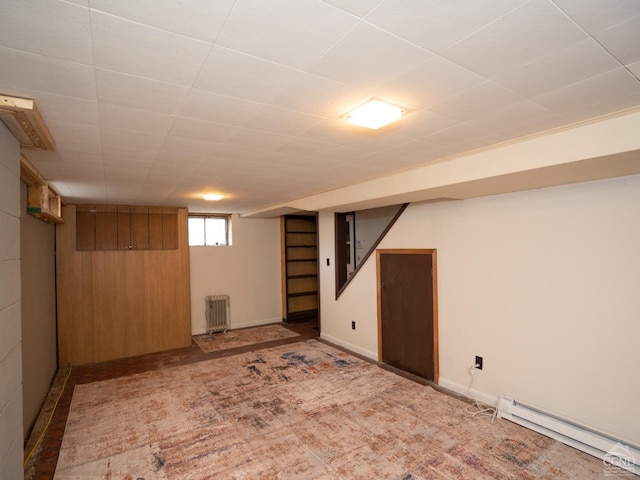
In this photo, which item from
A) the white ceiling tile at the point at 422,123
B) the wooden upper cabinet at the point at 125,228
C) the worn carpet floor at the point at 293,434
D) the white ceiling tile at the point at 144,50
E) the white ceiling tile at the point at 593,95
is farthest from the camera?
the wooden upper cabinet at the point at 125,228

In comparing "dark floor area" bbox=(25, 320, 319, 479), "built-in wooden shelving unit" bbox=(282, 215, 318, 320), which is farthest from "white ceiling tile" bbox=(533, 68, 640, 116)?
"built-in wooden shelving unit" bbox=(282, 215, 318, 320)

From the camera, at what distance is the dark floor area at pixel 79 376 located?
2.58 meters

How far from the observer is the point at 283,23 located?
1.12 m

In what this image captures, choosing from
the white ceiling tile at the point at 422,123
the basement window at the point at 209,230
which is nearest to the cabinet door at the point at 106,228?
the basement window at the point at 209,230

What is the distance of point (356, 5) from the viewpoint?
105cm

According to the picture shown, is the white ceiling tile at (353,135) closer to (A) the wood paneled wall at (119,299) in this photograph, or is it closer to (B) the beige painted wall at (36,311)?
(B) the beige painted wall at (36,311)

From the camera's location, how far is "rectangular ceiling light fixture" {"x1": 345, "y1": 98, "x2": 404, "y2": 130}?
1.76m

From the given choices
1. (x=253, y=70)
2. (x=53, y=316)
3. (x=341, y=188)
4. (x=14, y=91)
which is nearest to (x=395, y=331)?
(x=341, y=188)

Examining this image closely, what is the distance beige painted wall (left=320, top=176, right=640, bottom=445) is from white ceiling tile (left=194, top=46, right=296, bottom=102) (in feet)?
8.46

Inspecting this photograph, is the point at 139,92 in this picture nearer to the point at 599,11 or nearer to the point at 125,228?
the point at 599,11

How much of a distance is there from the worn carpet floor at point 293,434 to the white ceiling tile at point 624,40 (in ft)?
8.30

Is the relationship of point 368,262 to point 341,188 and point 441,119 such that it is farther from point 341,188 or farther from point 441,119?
point 441,119

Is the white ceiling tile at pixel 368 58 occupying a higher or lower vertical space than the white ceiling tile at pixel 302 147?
higher

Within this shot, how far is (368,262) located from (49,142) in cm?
374
